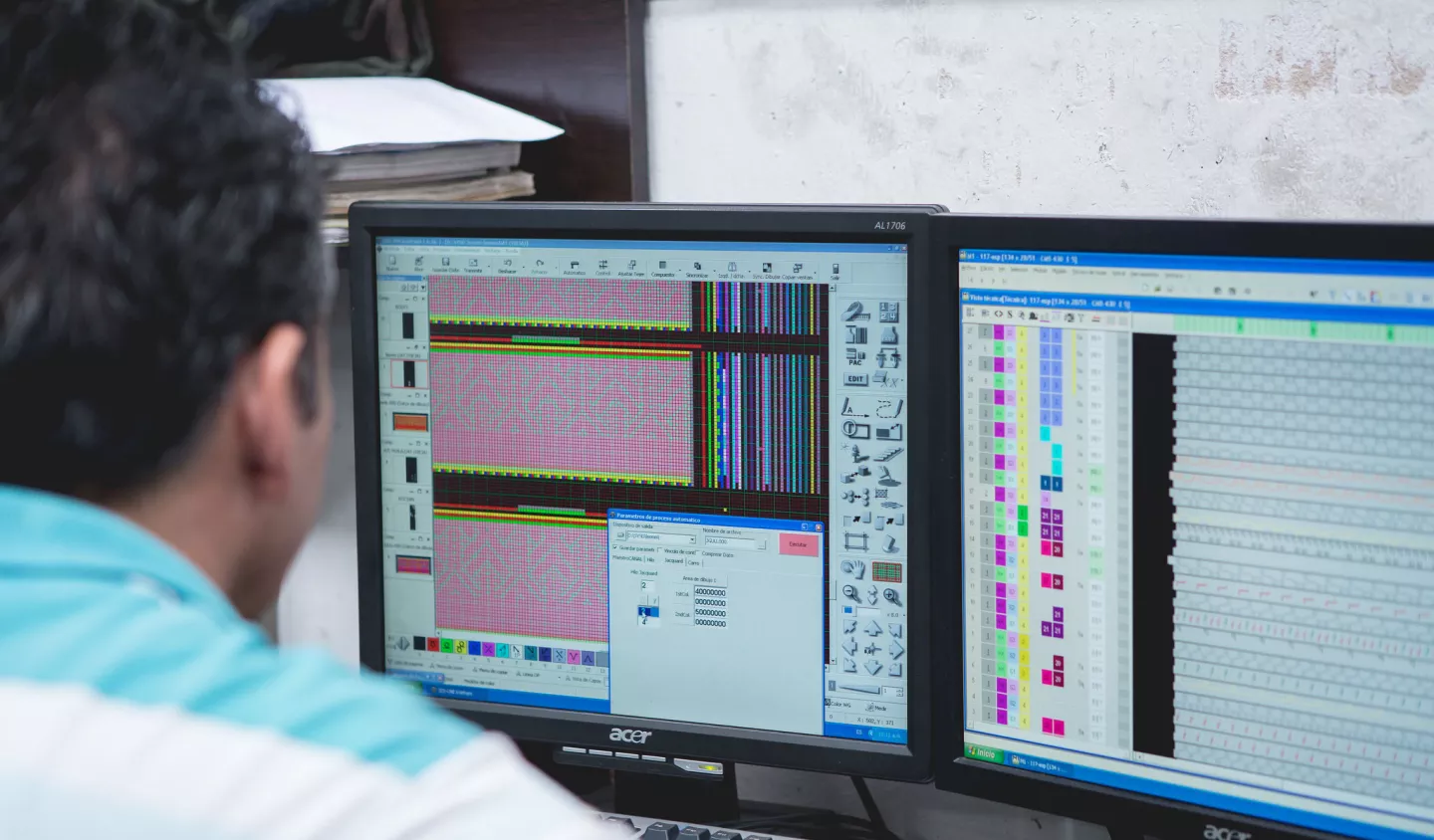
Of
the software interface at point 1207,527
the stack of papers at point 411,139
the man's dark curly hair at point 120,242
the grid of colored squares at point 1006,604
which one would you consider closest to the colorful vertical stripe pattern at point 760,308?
the software interface at point 1207,527

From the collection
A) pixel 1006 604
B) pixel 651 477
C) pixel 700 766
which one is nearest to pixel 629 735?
pixel 700 766

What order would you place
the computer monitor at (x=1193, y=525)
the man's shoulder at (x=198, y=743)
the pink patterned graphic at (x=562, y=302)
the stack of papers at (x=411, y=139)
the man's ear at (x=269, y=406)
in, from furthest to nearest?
the stack of papers at (x=411, y=139) → the pink patterned graphic at (x=562, y=302) → the computer monitor at (x=1193, y=525) → the man's ear at (x=269, y=406) → the man's shoulder at (x=198, y=743)

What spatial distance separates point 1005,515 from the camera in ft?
2.99

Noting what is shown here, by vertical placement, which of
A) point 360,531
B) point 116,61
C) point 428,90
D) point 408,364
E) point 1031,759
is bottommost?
point 1031,759

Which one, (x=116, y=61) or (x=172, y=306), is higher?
(x=116, y=61)

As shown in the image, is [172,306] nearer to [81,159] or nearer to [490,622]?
[81,159]

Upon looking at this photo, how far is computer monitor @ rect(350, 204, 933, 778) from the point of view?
3.16 feet

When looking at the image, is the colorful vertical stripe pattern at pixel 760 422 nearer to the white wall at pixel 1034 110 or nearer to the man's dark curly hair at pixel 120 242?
the white wall at pixel 1034 110

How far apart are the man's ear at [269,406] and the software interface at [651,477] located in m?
0.41

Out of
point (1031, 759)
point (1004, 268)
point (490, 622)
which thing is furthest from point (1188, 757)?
point (490, 622)

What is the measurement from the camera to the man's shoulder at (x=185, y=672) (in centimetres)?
49

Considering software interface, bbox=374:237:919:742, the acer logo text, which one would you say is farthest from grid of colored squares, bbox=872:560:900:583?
the acer logo text

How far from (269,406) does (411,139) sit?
0.58 metres

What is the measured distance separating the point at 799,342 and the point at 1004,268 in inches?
6.2
